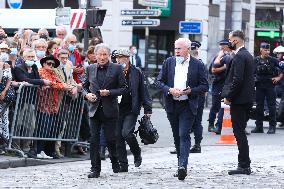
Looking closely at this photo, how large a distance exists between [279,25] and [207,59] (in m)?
20.8

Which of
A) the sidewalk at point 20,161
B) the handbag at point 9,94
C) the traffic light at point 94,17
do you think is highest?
the traffic light at point 94,17

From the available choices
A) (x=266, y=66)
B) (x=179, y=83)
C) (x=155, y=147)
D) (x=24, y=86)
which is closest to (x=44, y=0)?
(x=266, y=66)

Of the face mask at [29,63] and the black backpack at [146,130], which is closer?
the black backpack at [146,130]

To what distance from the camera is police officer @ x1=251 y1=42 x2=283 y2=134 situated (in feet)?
74.1

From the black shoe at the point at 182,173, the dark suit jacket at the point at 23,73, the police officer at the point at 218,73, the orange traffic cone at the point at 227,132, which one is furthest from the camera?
the police officer at the point at 218,73

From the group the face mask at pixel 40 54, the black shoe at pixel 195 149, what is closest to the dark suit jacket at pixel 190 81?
the face mask at pixel 40 54

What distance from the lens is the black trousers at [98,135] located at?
13641 millimetres

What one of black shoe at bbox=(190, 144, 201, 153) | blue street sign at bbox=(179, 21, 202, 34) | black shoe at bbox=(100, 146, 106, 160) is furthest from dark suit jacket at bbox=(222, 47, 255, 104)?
blue street sign at bbox=(179, 21, 202, 34)

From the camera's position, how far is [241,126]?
46.2 ft

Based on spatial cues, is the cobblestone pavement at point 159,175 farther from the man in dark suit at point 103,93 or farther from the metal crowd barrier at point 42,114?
the metal crowd barrier at point 42,114

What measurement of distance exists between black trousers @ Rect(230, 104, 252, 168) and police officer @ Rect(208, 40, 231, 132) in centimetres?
691

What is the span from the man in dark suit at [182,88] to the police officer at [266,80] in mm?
8693

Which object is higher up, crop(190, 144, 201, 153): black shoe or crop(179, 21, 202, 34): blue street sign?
crop(179, 21, 202, 34): blue street sign

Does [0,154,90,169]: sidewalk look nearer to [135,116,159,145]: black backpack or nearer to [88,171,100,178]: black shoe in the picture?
[135,116,159,145]: black backpack
